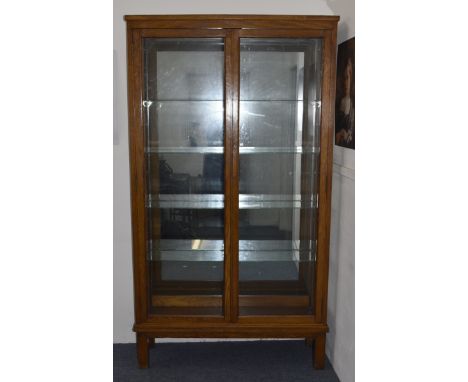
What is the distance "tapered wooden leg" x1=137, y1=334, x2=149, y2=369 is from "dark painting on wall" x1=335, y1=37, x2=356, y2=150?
1623mm

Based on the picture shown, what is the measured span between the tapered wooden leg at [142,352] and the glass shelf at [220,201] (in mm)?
793

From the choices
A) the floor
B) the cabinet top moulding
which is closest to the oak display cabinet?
the cabinet top moulding

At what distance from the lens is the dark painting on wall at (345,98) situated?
9.20ft

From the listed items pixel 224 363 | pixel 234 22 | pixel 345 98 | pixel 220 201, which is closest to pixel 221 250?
pixel 220 201

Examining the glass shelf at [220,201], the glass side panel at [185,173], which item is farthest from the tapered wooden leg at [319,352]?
the glass shelf at [220,201]

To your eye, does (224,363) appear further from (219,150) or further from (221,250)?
(219,150)

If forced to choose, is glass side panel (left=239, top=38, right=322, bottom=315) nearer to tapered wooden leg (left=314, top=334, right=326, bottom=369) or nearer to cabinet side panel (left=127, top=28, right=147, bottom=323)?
tapered wooden leg (left=314, top=334, right=326, bottom=369)

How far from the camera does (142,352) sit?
3.19m

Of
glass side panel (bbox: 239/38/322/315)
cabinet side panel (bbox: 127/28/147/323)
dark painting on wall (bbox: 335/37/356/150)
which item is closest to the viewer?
dark painting on wall (bbox: 335/37/356/150)

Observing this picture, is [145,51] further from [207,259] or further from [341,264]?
[341,264]

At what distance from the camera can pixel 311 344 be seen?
11.3 feet

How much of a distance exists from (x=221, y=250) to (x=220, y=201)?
1.01ft

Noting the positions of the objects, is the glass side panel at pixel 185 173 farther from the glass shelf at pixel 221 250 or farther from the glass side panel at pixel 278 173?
the glass side panel at pixel 278 173

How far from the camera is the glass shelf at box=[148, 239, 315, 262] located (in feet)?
10.6
